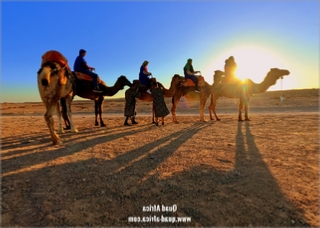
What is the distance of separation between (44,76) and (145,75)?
632cm

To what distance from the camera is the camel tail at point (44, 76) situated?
235 inches

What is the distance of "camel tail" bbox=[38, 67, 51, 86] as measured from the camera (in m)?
5.96

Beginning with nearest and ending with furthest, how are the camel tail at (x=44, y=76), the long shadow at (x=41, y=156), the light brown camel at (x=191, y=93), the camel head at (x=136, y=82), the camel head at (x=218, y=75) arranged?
the long shadow at (x=41, y=156) → the camel tail at (x=44, y=76) → the camel head at (x=136, y=82) → the light brown camel at (x=191, y=93) → the camel head at (x=218, y=75)

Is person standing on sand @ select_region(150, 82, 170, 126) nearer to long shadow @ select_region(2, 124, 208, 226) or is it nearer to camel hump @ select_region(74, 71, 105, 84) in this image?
camel hump @ select_region(74, 71, 105, 84)

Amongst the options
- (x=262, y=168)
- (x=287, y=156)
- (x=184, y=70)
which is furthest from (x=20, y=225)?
(x=184, y=70)

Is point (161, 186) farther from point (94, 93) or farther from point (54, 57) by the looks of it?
point (94, 93)

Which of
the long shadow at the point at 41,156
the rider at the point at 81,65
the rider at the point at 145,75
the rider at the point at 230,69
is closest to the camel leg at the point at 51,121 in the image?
the long shadow at the point at 41,156

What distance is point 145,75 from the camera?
11711mm

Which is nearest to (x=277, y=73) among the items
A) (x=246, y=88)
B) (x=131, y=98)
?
(x=246, y=88)

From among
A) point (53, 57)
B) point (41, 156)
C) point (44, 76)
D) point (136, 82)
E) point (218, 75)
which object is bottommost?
point (41, 156)

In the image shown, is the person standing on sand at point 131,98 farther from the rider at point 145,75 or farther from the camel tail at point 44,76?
the camel tail at point 44,76

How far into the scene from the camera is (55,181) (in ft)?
12.7

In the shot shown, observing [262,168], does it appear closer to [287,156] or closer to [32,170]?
[287,156]

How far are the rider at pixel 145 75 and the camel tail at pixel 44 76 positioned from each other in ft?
19.8
